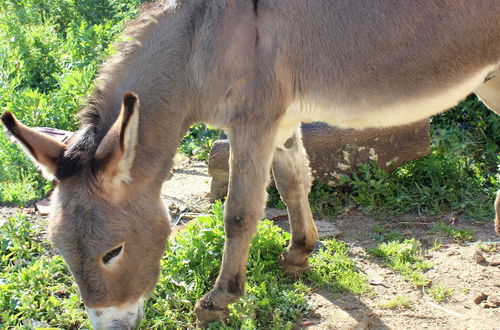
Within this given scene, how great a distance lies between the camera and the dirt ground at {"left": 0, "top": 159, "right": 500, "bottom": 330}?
3.88m

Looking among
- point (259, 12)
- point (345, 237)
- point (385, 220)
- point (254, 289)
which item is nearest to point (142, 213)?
point (254, 289)

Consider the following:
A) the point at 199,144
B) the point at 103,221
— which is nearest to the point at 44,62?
the point at 199,144

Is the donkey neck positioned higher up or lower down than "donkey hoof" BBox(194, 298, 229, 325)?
higher up

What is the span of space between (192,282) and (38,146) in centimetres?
156

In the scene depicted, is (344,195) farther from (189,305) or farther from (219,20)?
(219,20)

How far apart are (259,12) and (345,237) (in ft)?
7.25

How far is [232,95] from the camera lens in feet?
11.7

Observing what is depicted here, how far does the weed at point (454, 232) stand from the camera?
4848mm

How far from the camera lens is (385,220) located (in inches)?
207

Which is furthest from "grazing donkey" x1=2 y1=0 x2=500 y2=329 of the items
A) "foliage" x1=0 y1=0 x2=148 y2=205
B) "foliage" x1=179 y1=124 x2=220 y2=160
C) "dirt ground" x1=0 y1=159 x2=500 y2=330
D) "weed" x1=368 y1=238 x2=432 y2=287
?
"foliage" x1=179 y1=124 x2=220 y2=160

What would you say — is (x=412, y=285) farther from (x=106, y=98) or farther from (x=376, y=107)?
(x=106, y=98)

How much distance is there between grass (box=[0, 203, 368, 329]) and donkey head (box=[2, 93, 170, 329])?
25.9 inches

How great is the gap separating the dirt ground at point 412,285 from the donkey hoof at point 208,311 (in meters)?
0.53

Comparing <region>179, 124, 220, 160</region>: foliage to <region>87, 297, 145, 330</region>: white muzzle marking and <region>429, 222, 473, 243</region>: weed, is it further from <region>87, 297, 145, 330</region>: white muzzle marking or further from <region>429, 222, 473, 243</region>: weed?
<region>87, 297, 145, 330</region>: white muzzle marking
